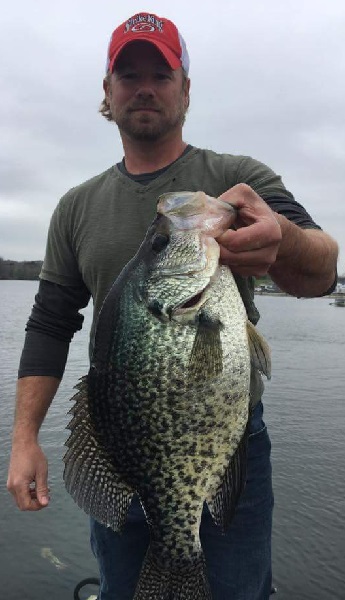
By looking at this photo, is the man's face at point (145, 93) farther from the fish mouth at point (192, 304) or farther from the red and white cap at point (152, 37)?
the fish mouth at point (192, 304)

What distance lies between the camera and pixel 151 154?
9.06ft

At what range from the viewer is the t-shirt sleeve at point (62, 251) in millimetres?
2977

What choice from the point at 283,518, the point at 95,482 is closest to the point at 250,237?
the point at 95,482

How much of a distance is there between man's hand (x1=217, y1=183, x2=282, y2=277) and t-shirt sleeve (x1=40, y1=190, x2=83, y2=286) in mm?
1261

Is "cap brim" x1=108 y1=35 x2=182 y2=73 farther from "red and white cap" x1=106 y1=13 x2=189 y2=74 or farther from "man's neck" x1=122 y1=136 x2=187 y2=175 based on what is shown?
"man's neck" x1=122 y1=136 x2=187 y2=175

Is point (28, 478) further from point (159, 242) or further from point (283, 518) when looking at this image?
point (283, 518)

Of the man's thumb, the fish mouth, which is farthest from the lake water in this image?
the fish mouth

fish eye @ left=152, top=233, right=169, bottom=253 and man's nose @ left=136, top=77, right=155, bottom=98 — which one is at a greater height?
man's nose @ left=136, top=77, right=155, bottom=98

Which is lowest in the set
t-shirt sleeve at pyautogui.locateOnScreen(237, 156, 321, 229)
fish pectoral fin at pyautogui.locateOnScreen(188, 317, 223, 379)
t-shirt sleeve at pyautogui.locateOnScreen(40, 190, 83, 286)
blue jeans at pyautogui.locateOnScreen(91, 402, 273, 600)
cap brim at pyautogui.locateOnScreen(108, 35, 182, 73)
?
blue jeans at pyautogui.locateOnScreen(91, 402, 273, 600)

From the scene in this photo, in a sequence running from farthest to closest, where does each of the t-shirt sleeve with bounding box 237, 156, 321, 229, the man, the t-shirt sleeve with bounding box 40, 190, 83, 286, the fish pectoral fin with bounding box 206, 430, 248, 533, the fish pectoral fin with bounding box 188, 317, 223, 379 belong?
the t-shirt sleeve with bounding box 40, 190, 83, 286, the man, the t-shirt sleeve with bounding box 237, 156, 321, 229, the fish pectoral fin with bounding box 206, 430, 248, 533, the fish pectoral fin with bounding box 188, 317, 223, 379

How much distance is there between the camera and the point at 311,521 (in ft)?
24.1

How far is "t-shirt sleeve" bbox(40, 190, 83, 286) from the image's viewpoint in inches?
117

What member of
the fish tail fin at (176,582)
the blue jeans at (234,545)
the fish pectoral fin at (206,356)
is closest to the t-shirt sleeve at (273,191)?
the fish pectoral fin at (206,356)

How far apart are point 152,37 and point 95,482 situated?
2081 mm
